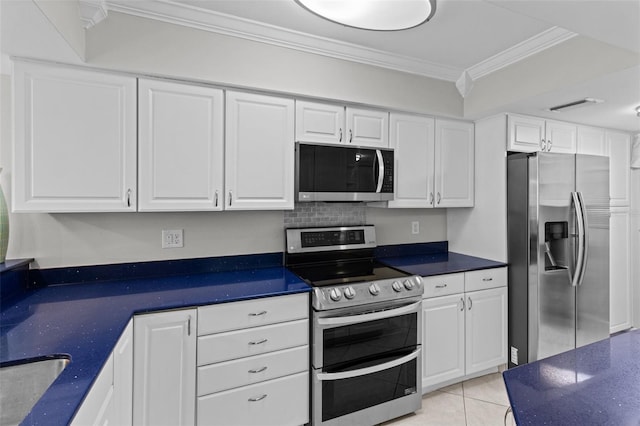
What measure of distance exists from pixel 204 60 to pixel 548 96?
2353mm

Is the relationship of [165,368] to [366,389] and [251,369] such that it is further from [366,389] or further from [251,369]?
[366,389]

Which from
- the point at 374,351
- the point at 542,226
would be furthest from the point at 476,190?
the point at 374,351

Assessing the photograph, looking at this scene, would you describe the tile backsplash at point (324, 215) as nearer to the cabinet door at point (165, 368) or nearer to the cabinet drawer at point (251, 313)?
the cabinet drawer at point (251, 313)

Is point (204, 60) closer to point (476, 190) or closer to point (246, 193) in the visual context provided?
point (246, 193)

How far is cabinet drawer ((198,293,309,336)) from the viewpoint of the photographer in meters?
1.79

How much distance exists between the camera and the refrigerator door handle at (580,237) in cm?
263

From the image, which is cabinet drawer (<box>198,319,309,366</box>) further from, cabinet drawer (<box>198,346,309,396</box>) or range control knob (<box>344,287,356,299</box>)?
range control knob (<box>344,287,356,299</box>)

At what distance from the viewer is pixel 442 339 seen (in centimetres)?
250

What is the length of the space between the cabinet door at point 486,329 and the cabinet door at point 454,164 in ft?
2.68

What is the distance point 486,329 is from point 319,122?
6.86ft

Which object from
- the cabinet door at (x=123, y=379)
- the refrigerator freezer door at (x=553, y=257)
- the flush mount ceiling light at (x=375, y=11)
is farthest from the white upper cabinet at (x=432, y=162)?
the cabinet door at (x=123, y=379)

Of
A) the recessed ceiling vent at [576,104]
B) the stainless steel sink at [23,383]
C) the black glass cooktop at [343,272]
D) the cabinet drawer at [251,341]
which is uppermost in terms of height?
the recessed ceiling vent at [576,104]

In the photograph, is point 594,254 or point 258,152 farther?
point 594,254

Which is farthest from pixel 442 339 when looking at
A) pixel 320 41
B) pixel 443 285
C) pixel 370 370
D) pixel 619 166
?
pixel 619 166
